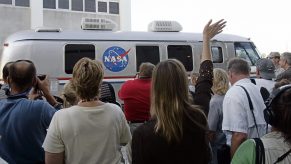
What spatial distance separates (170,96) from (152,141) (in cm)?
31

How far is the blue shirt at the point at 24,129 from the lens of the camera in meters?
3.40

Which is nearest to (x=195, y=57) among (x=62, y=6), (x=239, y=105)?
(x=239, y=105)

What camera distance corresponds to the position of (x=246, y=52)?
13703mm

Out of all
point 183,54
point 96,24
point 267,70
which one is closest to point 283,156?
point 267,70

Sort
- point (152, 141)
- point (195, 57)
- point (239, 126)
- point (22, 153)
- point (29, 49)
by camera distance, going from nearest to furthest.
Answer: point (152, 141)
point (22, 153)
point (239, 126)
point (29, 49)
point (195, 57)

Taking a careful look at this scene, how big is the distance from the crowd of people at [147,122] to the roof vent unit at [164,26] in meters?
8.64

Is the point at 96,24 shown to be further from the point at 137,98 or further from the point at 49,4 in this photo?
the point at 49,4

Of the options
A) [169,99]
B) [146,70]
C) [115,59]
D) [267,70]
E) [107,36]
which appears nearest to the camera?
[169,99]

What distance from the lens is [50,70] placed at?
36.8ft

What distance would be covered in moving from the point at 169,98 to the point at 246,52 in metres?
11.5

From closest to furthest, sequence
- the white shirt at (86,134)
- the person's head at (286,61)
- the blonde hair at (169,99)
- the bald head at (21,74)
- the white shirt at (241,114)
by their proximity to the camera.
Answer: the blonde hair at (169,99) < the white shirt at (86,134) < the bald head at (21,74) < the white shirt at (241,114) < the person's head at (286,61)

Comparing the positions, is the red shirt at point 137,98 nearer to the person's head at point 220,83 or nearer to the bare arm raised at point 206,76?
the person's head at point 220,83

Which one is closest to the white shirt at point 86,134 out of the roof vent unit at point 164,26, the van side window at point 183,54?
the van side window at point 183,54

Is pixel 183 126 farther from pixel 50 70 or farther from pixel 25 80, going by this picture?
pixel 50 70
